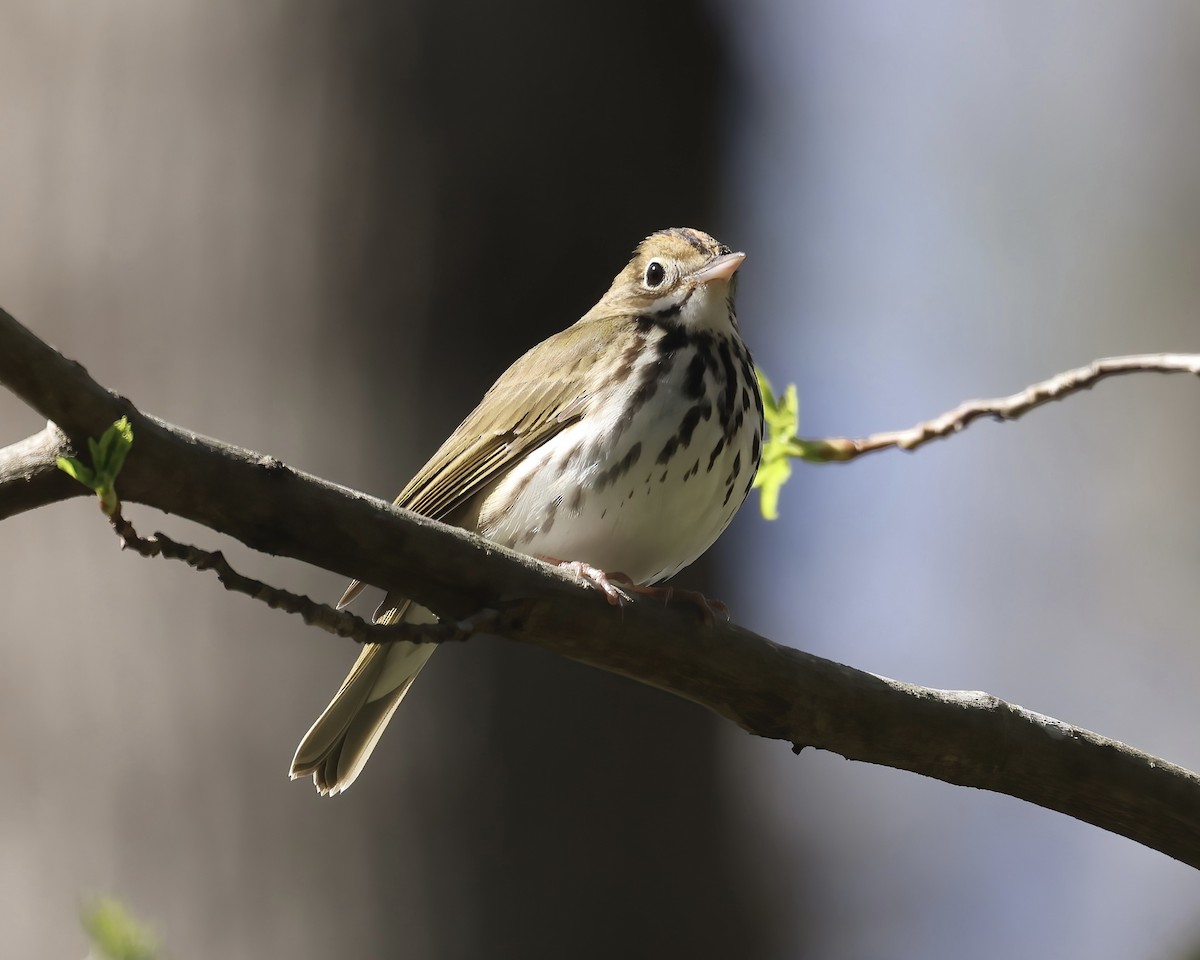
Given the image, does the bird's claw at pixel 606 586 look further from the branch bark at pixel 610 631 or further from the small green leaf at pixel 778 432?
the small green leaf at pixel 778 432

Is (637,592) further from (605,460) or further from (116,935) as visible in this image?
(116,935)

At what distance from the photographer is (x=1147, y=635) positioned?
713 centimetres

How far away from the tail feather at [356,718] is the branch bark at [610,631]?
988mm

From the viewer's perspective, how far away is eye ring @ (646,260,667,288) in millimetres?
3375

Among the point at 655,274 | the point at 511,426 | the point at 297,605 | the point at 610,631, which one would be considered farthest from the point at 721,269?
the point at 297,605

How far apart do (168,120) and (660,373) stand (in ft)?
6.00

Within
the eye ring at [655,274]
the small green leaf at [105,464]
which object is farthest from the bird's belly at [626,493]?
the small green leaf at [105,464]

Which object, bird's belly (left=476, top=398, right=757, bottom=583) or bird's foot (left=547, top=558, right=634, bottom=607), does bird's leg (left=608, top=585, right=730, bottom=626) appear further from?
bird's belly (left=476, top=398, right=757, bottom=583)

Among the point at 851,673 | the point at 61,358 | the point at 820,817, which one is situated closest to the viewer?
the point at 61,358

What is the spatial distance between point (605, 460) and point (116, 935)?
1639 mm

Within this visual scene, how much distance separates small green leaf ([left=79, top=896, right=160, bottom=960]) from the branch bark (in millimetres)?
528

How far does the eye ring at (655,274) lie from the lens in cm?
338

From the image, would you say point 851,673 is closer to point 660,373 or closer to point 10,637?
point 660,373

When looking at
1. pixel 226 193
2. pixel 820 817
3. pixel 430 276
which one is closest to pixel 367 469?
pixel 430 276
